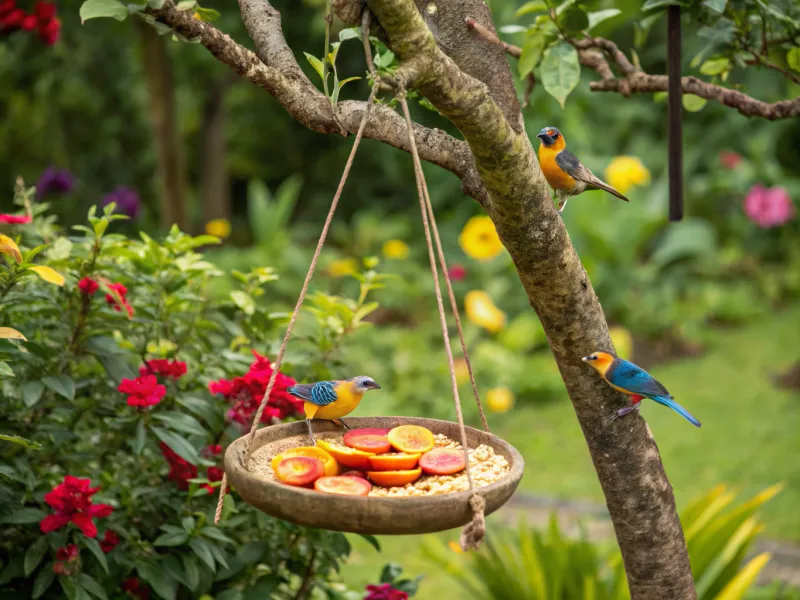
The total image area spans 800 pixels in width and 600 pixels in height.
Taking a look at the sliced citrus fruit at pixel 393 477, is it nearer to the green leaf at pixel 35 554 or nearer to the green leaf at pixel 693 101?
the green leaf at pixel 35 554

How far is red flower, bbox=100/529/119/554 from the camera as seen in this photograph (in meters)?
1.85

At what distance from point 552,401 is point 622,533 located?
137 inches

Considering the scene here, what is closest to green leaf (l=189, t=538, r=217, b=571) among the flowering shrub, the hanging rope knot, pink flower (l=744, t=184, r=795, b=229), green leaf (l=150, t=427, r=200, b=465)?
the flowering shrub

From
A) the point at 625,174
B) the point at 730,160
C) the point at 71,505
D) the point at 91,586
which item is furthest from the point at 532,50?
the point at 730,160

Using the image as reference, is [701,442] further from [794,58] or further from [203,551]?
[203,551]

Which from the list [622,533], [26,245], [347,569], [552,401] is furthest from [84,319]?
[552,401]

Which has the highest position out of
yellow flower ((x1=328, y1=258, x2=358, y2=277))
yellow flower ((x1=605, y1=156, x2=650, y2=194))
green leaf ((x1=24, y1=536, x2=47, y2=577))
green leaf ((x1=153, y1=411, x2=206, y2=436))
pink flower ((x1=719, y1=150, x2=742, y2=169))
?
green leaf ((x1=153, y1=411, x2=206, y2=436))

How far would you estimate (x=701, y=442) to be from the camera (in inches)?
181

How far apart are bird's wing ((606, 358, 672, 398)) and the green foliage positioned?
868mm

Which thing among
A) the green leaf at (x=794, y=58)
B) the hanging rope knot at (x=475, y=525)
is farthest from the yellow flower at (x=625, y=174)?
the hanging rope knot at (x=475, y=525)

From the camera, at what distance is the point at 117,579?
1917 mm

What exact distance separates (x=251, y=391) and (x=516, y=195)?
0.77 meters

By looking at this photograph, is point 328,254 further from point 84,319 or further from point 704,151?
point 84,319

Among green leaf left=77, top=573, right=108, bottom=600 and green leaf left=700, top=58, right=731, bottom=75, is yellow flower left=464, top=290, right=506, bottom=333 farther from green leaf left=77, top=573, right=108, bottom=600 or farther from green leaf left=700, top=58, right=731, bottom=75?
green leaf left=77, top=573, right=108, bottom=600
